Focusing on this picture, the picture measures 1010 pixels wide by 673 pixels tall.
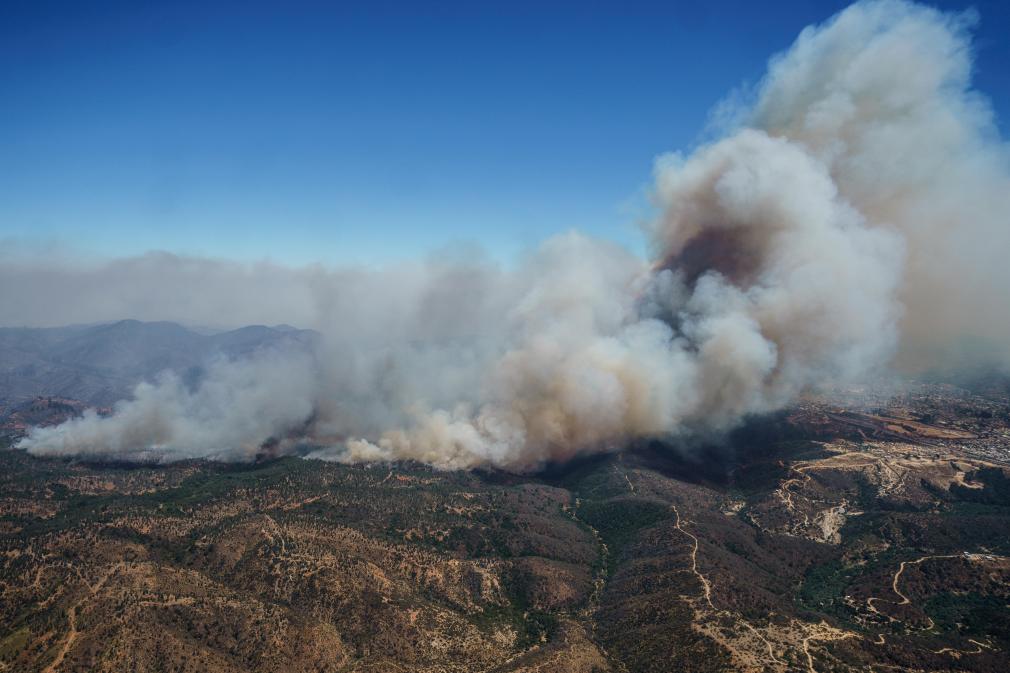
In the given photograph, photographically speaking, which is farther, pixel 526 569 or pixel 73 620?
pixel 526 569

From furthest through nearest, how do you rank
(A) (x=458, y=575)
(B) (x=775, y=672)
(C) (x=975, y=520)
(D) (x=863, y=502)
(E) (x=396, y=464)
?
(E) (x=396, y=464) < (D) (x=863, y=502) < (C) (x=975, y=520) < (A) (x=458, y=575) < (B) (x=775, y=672)

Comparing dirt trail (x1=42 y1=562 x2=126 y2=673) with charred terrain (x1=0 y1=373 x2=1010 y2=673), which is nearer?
dirt trail (x1=42 y1=562 x2=126 y2=673)

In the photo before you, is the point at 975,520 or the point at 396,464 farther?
the point at 396,464

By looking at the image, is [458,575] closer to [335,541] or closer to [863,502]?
[335,541]

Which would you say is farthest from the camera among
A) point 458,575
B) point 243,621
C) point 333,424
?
point 333,424

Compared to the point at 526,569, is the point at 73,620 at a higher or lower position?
higher

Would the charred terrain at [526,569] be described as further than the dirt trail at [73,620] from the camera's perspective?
Yes

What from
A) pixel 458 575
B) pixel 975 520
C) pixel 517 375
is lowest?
pixel 458 575

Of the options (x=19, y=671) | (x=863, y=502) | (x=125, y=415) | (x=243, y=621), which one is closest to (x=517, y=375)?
(x=863, y=502)
